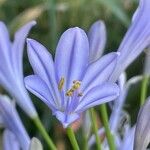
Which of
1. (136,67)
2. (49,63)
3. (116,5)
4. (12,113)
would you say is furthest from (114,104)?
(136,67)

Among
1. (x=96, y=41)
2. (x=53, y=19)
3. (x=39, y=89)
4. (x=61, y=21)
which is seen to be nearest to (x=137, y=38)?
(x=96, y=41)

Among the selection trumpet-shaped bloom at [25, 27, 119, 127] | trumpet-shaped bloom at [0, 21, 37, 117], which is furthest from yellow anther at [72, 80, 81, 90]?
trumpet-shaped bloom at [0, 21, 37, 117]

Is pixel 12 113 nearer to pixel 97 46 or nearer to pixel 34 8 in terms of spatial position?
pixel 97 46

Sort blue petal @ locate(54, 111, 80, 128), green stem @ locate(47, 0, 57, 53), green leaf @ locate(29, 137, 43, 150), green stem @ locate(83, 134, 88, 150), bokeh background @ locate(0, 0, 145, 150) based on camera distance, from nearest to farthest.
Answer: blue petal @ locate(54, 111, 80, 128), green leaf @ locate(29, 137, 43, 150), green stem @ locate(83, 134, 88, 150), green stem @ locate(47, 0, 57, 53), bokeh background @ locate(0, 0, 145, 150)

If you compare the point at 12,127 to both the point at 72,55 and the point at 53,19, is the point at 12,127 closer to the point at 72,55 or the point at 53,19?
the point at 72,55

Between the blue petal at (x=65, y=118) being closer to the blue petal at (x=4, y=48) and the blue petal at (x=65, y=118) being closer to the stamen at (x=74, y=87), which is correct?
the stamen at (x=74, y=87)

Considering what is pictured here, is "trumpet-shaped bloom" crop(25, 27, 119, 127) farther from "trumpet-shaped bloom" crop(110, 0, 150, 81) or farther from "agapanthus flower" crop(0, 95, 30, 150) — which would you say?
"agapanthus flower" crop(0, 95, 30, 150)
